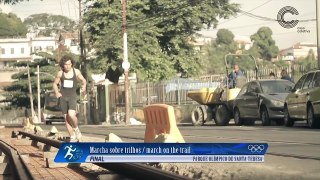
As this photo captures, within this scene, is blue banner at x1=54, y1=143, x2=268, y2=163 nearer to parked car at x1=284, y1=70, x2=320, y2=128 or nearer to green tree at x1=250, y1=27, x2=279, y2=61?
parked car at x1=284, y1=70, x2=320, y2=128

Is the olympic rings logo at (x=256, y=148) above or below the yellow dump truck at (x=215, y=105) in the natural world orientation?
above

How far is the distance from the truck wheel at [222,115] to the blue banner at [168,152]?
55.4 ft

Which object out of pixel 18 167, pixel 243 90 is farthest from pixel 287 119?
pixel 18 167

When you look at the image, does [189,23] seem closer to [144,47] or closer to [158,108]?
[144,47]

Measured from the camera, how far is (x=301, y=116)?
17891 mm

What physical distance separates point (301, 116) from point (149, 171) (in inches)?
462

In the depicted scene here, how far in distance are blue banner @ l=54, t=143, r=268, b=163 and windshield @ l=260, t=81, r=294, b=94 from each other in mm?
14291

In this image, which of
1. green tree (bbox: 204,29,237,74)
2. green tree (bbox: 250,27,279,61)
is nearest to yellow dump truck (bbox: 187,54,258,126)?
green tree (bbox: 250,27,279,61)

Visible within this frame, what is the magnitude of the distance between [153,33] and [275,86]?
24.7 m

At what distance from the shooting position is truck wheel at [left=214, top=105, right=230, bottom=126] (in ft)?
76.4

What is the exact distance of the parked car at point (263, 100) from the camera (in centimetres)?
1977

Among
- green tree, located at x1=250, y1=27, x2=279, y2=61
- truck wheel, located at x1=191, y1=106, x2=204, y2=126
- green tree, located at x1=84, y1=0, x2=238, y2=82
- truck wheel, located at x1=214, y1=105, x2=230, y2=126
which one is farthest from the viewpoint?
green tree, located at x1=250, y1=27, x2=279, y2=61

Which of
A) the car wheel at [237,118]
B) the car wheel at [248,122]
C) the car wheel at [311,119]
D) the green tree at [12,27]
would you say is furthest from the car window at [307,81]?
the green tree at [12,27]

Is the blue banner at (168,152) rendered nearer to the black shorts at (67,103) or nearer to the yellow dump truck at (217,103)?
the black shorts at (67,103)
